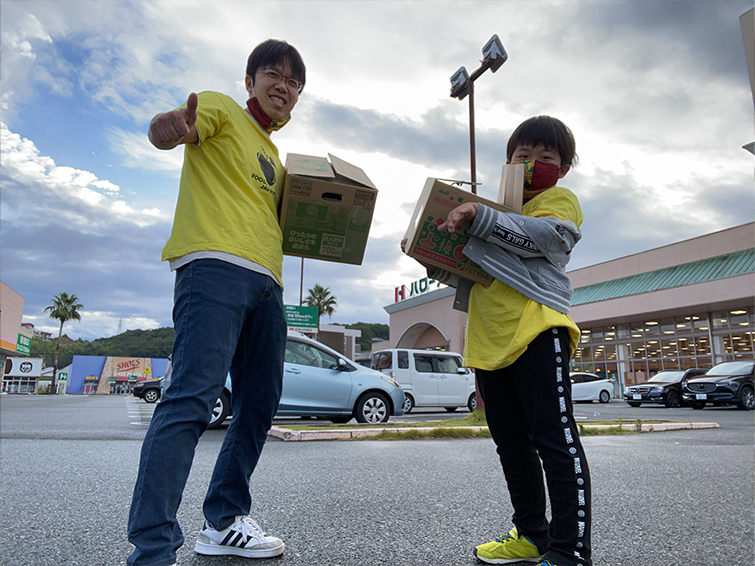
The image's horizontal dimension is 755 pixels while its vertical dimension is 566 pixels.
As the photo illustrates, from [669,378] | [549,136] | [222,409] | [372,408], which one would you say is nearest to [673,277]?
[669,378]

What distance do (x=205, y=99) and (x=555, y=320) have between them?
1469 mm

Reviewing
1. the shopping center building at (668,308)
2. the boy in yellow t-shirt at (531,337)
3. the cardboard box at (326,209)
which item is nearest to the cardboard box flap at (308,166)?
the cardboard box at (326,209)

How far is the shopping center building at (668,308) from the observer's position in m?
25.1

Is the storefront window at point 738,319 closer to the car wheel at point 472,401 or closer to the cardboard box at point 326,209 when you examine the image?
the car wheel at point 472,401

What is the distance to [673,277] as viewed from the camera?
91.7ft

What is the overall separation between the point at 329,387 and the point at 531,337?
22.1ft

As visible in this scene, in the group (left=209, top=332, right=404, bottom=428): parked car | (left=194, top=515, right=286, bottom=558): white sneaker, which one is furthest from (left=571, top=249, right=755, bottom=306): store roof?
(left=194, top=515, right=286, bottom=558): white sneaker

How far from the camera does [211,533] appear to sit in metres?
1.82

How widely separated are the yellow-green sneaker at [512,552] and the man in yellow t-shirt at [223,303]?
0.77 metres

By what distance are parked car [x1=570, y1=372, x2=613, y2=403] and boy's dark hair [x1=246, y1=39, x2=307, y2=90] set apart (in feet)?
71.6

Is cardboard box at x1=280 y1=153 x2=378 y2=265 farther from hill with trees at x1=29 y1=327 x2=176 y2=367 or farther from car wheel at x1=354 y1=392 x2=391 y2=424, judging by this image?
hill with trees at x1=29 y1=327 x2=176 y2=367

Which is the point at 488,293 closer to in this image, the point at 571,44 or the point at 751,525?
the point at 751,525

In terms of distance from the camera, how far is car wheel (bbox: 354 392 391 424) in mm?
8305

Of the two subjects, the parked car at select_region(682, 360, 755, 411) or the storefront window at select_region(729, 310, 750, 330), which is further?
the storefront window at select_region(729, 310, 750, 330)
